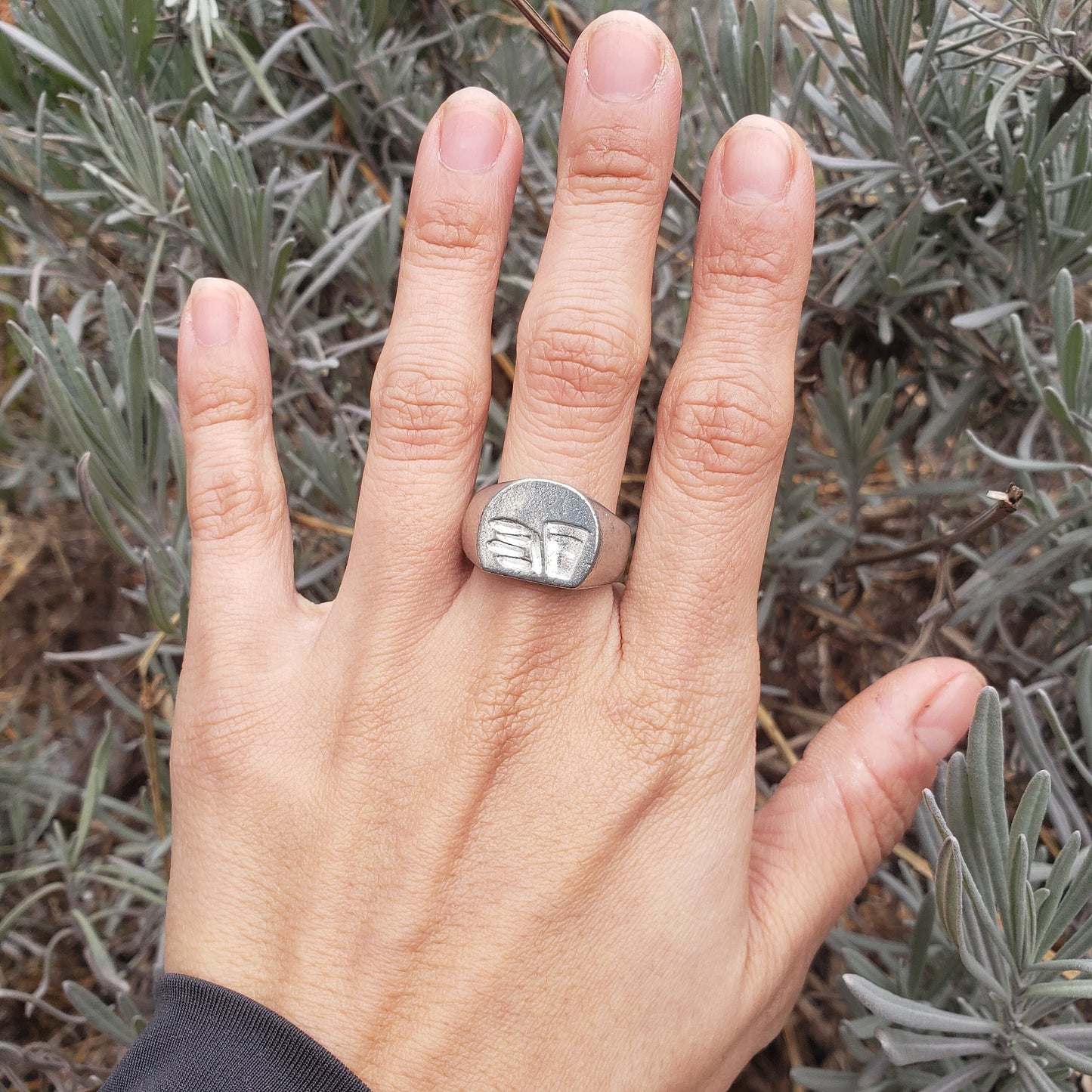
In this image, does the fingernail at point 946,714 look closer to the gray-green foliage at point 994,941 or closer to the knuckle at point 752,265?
the gray-green foliage at point 994,941

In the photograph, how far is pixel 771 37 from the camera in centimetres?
116

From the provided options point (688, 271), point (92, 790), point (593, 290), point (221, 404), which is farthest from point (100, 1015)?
point (688, 271)

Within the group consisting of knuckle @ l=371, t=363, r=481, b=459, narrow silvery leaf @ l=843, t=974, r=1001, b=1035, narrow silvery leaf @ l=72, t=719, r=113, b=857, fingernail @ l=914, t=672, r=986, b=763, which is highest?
knuckle @ l=371, t=363, r=481, b=459

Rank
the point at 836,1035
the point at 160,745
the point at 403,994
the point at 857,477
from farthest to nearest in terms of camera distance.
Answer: the point at 160,745
the point at 836,1035
the point at 857,477
the point at 403,994

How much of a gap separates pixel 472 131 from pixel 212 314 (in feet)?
1.29

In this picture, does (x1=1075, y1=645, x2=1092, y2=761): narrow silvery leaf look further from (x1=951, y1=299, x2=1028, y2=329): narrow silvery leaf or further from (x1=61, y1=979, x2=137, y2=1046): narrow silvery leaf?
(x1=61, y1=979, x2=137, y2=1046): narrow silvery leaf

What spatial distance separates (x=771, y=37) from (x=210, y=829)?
121 centimetres

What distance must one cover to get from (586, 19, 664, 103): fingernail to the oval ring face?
1.46ft

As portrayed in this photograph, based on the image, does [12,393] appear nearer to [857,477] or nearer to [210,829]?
[210,829]

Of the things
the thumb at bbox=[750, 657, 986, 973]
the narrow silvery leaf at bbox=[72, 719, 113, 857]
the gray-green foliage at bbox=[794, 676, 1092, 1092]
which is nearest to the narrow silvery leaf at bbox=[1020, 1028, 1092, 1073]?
the gray-green foliage at bbox=[794, 676, 1092, 1092]

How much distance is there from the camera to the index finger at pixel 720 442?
1.01 m

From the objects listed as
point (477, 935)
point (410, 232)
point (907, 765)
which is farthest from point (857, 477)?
point (477, 935)

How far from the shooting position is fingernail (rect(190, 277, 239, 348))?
3.73 ft

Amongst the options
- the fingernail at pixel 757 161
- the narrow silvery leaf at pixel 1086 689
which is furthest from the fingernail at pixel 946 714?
the fingernail at pixel 757 161
